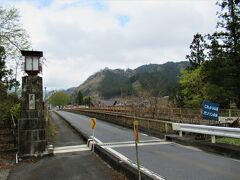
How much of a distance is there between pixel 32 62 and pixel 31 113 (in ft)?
7.54

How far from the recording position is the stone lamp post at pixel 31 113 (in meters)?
13.1

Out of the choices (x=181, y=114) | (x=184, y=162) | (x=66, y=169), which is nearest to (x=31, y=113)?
(x=66, y=169)

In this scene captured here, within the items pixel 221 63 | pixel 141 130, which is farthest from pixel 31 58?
pixel 221 63

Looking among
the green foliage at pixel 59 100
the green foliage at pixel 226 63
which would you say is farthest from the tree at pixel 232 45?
the green foliage at pixel 59 100

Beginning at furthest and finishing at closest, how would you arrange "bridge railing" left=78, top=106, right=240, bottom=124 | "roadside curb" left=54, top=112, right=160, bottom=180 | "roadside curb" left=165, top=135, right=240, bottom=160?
1. "bridge railing" left=78, top=106, right=240, bottom=124
2. "roadside curb" left=165, top=135, right=240, bottom=160
3. "roadside curb" left=54, top=112, right=160, bottom=180

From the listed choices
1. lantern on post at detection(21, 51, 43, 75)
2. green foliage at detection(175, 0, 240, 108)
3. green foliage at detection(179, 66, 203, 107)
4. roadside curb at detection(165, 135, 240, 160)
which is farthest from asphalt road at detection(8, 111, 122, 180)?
green foliage at detection(179, 66, 203, 107)

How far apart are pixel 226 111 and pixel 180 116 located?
4.26 meters

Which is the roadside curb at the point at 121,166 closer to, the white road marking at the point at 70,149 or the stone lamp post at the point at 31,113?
the white road marking at the point at 70,149

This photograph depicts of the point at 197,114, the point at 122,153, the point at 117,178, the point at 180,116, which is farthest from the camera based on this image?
the point at 180,116

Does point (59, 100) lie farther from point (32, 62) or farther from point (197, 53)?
point (32, 62)

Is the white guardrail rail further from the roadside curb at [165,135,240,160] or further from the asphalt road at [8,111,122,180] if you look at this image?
the asphalt road at [8,111,122,180]

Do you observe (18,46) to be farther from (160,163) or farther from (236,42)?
(236,42)

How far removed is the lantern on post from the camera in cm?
1360

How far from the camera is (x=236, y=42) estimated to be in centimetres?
3747
